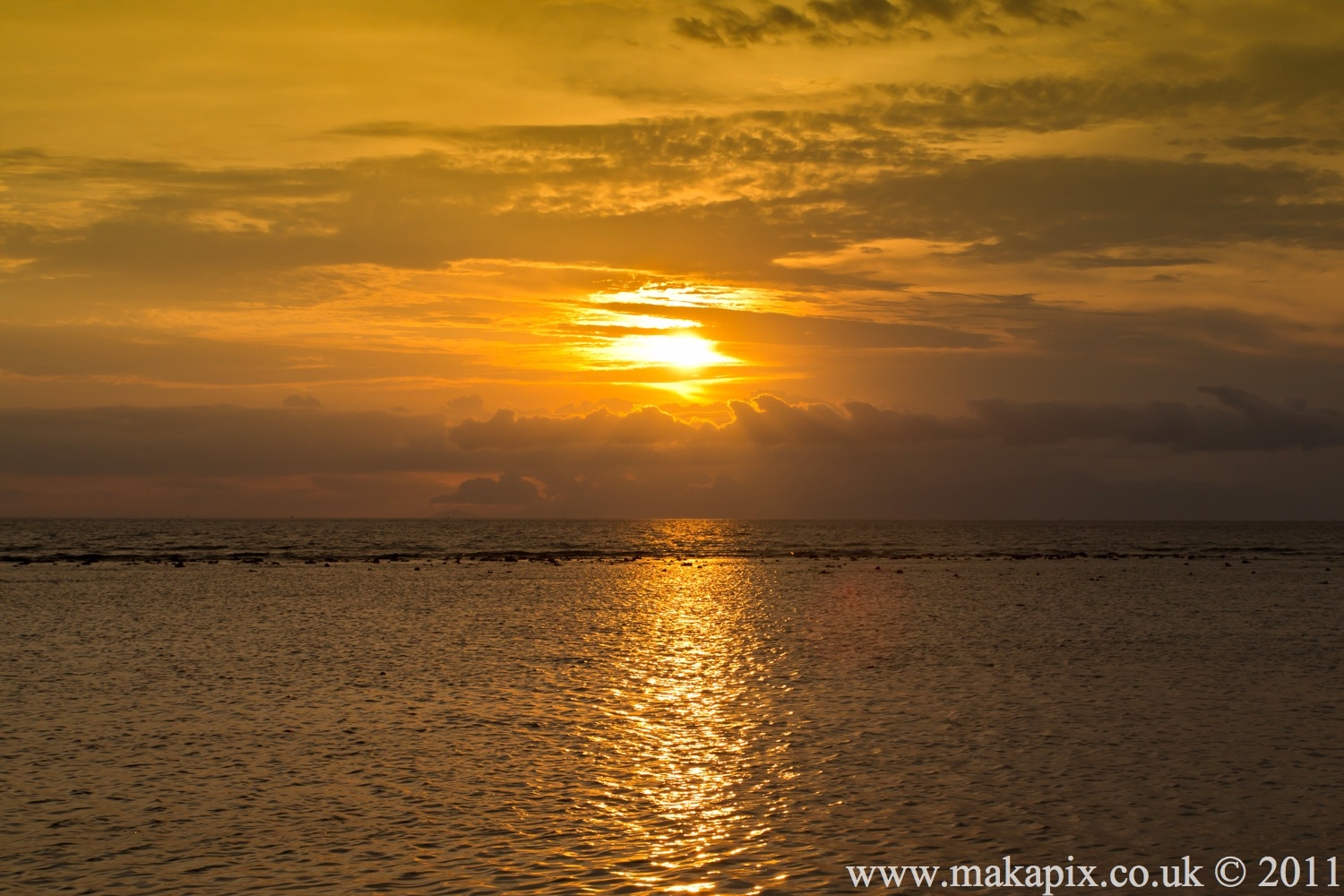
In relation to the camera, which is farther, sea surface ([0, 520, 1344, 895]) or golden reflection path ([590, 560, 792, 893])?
sea surface ([0, 520, 1344, 895])

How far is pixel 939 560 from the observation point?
356 feet

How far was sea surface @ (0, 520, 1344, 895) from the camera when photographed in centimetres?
1474

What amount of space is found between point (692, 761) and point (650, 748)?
4.59ft

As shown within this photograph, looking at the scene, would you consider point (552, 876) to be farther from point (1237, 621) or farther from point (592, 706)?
point (1237, 621)

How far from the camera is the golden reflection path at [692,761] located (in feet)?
47.4

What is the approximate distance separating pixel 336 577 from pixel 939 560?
60.3m

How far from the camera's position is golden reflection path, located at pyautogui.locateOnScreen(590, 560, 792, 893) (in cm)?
1444

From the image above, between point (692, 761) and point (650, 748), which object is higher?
point (650, 748)

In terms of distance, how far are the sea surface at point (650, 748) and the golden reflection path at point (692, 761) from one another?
0.29 ft

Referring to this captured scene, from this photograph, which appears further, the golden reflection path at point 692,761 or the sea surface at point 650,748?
the sea surface at point 650,748

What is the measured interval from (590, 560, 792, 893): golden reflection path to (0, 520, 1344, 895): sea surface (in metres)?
0.09

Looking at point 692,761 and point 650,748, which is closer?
point 692,761

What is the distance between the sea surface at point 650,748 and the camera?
14742mm

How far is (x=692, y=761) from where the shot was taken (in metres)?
20.2
